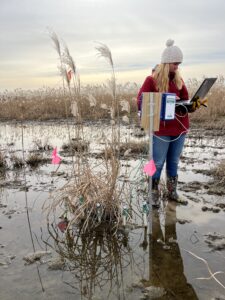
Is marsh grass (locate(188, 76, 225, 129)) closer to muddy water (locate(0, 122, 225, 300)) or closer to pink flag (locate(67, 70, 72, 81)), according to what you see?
muddy water (locate(0, 122, 225, 300))

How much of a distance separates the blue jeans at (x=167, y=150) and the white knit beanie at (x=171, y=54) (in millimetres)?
847

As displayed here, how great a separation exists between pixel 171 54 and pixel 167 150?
110 cm

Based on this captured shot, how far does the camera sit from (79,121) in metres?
3.89

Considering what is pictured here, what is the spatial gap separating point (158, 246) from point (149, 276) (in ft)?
1.77

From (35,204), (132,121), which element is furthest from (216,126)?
(35,204)

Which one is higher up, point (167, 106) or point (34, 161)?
point (167, 106)

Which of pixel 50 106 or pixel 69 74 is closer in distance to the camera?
pixel 69 74

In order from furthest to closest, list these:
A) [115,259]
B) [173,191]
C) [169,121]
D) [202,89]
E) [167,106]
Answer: [173,191] → [169,121] → [202,89] → [167,106] → [115,259]

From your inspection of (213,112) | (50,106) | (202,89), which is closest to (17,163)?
(202,89)

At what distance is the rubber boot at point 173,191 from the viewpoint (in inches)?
179

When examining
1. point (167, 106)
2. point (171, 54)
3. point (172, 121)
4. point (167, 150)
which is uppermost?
point (171, 54)

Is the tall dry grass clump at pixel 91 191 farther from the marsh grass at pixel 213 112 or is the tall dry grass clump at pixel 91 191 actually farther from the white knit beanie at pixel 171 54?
the marsh grass at pixel 213 112

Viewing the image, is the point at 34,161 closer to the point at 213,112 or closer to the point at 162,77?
the point at 162,77

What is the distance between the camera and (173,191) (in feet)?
15.1
